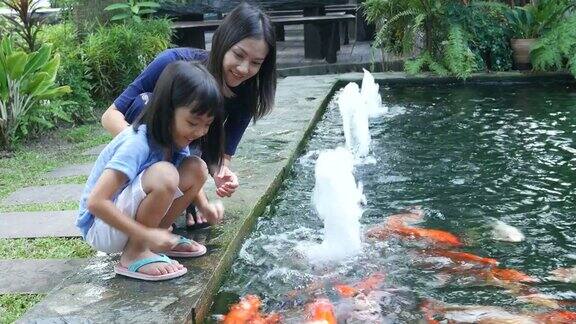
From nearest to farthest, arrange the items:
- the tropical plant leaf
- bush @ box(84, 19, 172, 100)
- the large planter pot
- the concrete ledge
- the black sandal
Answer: the concrete ledge → the black sandal → bush @ box(84, 19, 172, 100) → the tropical plant leaf → the large planter pot

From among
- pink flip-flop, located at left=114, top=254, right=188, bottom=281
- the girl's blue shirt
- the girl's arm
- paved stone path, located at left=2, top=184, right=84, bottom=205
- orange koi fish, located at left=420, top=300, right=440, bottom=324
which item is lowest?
orange koi fish, located at left=420, top=300, right=440, bottom=324

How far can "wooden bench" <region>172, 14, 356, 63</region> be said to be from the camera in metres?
9.67

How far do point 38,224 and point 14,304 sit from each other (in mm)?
1026

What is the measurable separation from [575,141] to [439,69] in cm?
339

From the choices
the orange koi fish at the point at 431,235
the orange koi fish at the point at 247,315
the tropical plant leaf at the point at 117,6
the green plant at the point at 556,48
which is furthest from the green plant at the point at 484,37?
the orange koi fish at the point at 247,315

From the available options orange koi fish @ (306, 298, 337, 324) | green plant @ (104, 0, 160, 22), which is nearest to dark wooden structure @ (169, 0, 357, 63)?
green plant @ (104, 0, 160, 22)

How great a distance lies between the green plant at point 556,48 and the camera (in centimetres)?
798

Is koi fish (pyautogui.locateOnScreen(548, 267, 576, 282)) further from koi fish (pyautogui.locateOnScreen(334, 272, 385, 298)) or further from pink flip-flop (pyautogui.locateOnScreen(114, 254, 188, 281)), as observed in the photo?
pink flip-flop (pyautogui.locateOnScreen(114, 254, 188, 281))

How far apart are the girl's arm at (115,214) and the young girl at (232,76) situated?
0.50m

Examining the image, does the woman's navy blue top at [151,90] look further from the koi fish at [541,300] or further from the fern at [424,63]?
Result: the fern at [424,63]

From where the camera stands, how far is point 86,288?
250cm

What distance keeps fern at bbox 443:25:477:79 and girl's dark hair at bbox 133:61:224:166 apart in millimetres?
5963

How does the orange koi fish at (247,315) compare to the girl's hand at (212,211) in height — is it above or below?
below

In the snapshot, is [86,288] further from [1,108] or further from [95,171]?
[1,108]
